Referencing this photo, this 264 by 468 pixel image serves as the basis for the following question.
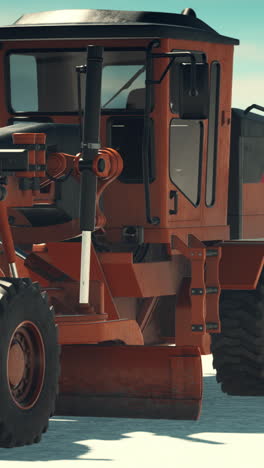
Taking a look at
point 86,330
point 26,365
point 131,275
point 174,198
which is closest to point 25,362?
point 26,365

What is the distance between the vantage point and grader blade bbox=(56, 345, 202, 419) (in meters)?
10.3

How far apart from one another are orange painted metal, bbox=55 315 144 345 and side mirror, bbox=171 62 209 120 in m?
1.73

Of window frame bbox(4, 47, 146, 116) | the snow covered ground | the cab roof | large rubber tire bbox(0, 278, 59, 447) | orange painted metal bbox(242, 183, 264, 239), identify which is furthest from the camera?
orange painted metal bbox(242, 183, 264, 239)

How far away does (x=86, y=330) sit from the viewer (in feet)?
32.7

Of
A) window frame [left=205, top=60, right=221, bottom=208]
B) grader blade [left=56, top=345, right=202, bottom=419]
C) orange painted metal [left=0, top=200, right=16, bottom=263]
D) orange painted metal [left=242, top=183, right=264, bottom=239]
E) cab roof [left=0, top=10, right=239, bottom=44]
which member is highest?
cab roof [left=0, top=10, right=239, bottom=44]

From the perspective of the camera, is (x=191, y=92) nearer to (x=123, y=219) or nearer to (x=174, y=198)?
(x=174, y=198)

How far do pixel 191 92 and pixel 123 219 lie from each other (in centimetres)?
142

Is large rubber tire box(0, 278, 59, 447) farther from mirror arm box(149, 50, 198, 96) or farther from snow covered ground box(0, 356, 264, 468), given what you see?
mirror arm box(149, 50, 198, 96)

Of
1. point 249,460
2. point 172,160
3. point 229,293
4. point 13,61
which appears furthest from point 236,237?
point 249,460

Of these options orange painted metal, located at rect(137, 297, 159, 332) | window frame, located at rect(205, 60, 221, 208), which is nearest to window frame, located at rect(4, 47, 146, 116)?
window frame, located at rect(205, 60, 221, 208)

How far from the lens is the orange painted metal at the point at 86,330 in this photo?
9.87m

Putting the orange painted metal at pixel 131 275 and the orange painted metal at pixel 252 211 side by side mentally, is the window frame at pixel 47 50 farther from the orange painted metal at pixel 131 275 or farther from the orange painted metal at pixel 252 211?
the orange painted metal at pixel 252 211

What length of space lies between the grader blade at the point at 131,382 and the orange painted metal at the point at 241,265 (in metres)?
1.58

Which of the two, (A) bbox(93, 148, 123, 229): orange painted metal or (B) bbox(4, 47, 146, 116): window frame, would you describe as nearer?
(A) bbox(93, 148, 123, 229): orange painted metal
